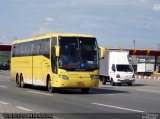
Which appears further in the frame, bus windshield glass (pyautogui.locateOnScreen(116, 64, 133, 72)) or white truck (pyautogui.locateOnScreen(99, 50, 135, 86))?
bus windshield glass (pyautogui.locateOnScreen(116, 64, 133, 72))

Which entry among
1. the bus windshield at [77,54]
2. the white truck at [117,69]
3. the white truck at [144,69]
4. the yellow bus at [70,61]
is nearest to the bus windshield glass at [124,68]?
the white truck at [117,69]

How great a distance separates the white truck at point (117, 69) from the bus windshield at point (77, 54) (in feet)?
48.4

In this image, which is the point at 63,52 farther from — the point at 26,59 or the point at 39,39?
the point at 26,59

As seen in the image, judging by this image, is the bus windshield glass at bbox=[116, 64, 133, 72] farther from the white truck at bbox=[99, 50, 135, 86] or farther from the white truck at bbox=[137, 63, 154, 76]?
the white truck at bbox=[137, 63, 154, 76]

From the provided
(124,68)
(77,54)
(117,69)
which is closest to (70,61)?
(77,54)

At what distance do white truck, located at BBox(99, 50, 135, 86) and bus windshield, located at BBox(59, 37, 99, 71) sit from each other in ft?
48.4

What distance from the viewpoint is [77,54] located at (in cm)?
2655

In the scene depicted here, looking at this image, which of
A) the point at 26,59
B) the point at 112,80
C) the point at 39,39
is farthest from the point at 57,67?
the point at 112,80

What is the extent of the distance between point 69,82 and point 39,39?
→ 5.30 m

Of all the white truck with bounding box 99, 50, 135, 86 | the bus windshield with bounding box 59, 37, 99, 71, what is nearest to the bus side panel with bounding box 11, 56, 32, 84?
the bus windshield with bounding box 59, 37, 99, 71

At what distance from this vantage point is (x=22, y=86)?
34.4 meters

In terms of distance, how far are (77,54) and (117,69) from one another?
16.0 metres

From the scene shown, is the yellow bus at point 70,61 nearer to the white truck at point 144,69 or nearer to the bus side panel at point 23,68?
the bus side panel at point 23,68

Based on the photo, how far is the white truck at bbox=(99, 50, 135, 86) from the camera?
41.6 m
